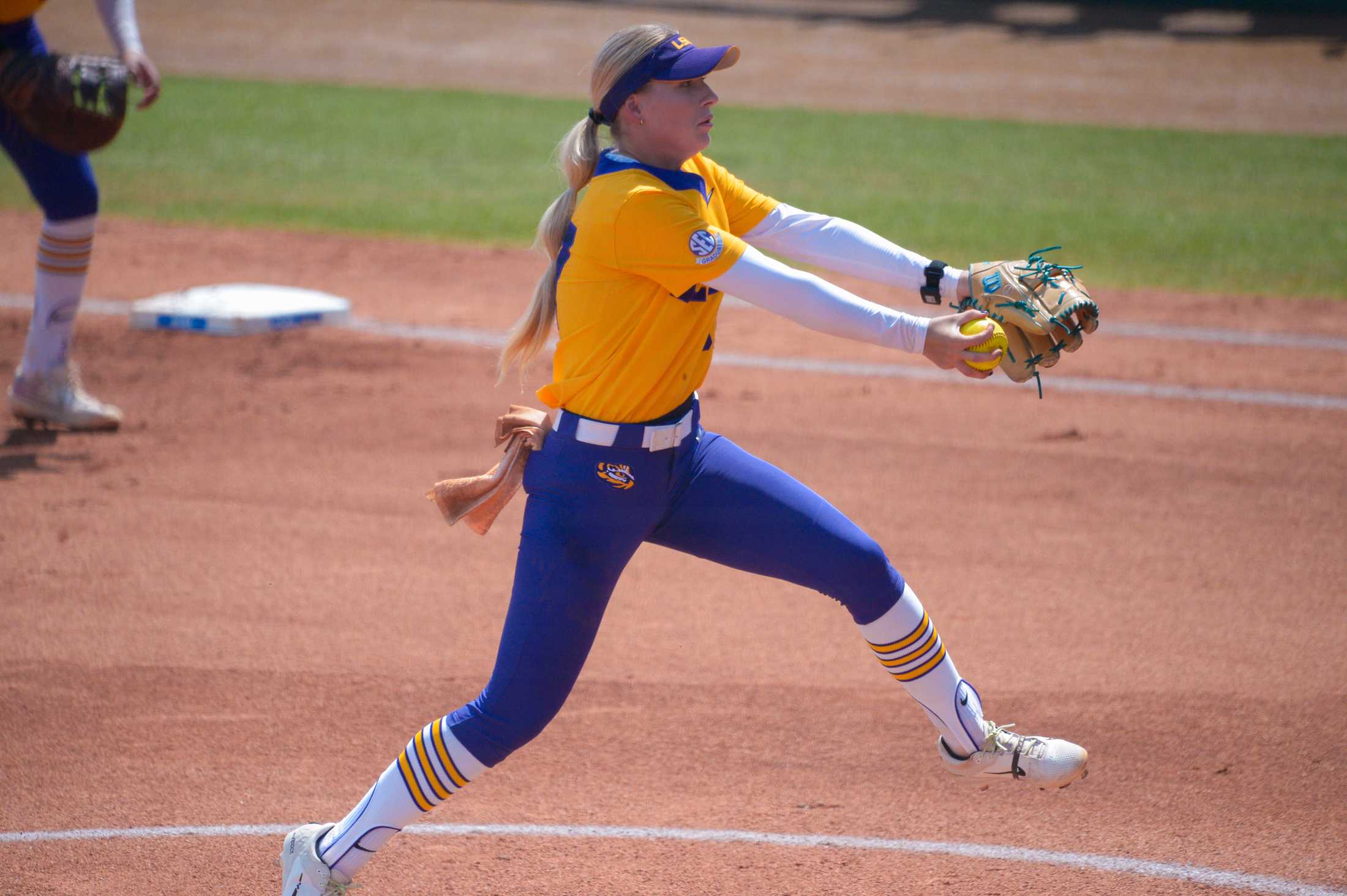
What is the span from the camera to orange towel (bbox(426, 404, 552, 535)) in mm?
3580

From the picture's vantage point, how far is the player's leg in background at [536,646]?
3340 mm

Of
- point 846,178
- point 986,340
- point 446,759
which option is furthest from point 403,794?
point 846,178

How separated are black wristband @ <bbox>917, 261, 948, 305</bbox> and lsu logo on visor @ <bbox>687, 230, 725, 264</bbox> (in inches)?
29.5

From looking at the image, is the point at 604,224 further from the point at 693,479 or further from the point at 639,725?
the point at 639,725

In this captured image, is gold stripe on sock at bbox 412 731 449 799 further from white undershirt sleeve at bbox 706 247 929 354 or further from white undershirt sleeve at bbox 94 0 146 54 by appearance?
white undershirt sleeve at bbox 94 0 146 54

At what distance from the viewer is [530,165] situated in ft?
53.8

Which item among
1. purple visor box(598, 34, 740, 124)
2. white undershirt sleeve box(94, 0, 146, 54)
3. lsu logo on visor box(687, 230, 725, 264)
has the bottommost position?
white undershirt sleeve box(94, 0, 146, 54)

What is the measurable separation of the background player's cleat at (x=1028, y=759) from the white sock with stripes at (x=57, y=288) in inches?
228

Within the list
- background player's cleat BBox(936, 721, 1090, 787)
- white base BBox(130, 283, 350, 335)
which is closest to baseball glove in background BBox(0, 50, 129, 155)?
white base BBox(130, 283, 350, 335)

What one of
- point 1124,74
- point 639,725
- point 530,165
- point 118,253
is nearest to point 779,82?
point 1124,74

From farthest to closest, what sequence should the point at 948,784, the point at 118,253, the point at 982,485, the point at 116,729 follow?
the point at 118,253 → the point at 982,485 → the point at 116,729 → the point at 948,784

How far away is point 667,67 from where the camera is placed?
3.34 m

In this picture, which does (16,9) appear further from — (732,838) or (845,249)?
(732,838)

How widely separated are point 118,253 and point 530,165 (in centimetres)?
576
